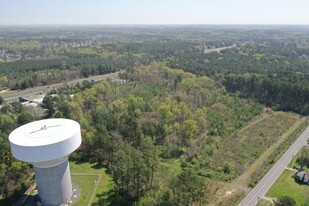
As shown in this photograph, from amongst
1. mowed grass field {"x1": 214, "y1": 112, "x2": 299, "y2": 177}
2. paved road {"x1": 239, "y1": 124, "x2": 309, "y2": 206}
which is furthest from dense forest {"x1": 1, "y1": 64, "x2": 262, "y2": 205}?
paved road {"x1": 239, "y1": 124, "x2": 309, "y2": 206}

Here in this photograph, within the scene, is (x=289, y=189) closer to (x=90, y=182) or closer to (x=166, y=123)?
(x=166, y=123)

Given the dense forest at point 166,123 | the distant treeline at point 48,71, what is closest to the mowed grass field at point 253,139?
the dense forest at point 166,123

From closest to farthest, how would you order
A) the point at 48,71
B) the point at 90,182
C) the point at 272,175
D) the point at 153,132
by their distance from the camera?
the point at 90,182
the point at 272,175
the point at 153,132
the point at 48,71

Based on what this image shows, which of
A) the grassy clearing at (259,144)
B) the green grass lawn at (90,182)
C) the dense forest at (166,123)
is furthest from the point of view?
the grassy clearing at (259,144)

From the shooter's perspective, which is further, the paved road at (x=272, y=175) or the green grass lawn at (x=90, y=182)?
the paved road at (x=272, y=175)

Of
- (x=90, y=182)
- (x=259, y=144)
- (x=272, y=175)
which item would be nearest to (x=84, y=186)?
(x=90, y=182)

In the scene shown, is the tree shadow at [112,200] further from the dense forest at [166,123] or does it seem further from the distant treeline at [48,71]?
the distant treeline at [48,71]
